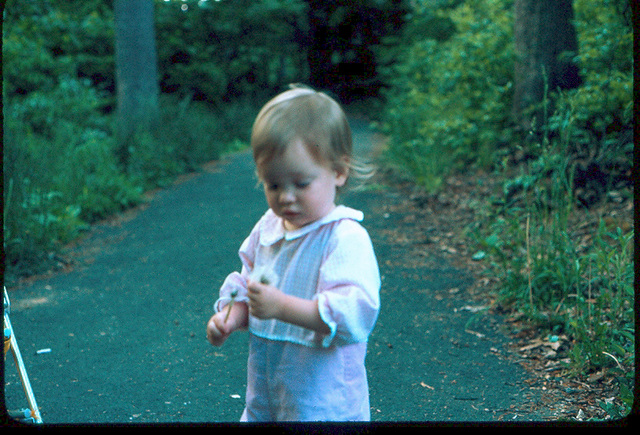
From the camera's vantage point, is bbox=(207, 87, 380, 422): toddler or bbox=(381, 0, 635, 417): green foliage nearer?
bbox=(207, 87, 380, 422): toddler

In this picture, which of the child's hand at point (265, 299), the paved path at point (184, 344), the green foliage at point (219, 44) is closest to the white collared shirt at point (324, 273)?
the child's hand at point (265, 299)

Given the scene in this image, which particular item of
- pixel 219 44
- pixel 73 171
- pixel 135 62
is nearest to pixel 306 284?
pixel 73 171

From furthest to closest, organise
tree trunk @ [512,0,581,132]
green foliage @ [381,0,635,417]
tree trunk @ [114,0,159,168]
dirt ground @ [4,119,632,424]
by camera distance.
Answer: tree trunk @ [114,0,159,168]
tree trunk @ [512,0,581,132]
green foliage @ [381,0,635,417]
dirt ground @ [4,119,632,424]

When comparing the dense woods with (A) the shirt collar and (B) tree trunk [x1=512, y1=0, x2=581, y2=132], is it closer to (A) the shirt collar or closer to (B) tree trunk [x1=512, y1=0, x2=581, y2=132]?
(B) tree trunk [x1=512, y1=0, x2=581, y2=132]

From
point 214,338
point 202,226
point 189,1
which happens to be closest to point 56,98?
point 202,226

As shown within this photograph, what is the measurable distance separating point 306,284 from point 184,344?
2.02 m

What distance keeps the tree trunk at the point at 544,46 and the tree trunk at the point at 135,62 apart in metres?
5.34

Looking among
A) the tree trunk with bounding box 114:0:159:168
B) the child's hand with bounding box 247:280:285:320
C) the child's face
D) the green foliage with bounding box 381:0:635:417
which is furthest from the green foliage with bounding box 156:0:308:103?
the child's hand with bounding box 247:280:285:320

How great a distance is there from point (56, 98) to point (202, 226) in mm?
4743

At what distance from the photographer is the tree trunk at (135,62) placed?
30.9 ft

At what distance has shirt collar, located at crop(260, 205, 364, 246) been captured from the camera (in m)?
1.76

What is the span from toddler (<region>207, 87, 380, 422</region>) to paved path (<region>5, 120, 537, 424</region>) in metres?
1.02

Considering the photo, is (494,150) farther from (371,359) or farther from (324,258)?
(324,258)

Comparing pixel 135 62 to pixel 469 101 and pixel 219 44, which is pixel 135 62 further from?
pixel 219 44
